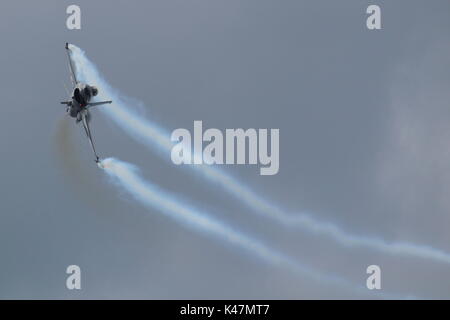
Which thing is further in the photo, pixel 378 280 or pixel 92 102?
pixel 378 280

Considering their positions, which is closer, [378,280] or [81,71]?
[81,71]

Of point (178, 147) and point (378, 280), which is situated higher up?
point (178, 147)

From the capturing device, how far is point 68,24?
11988 centimetres
